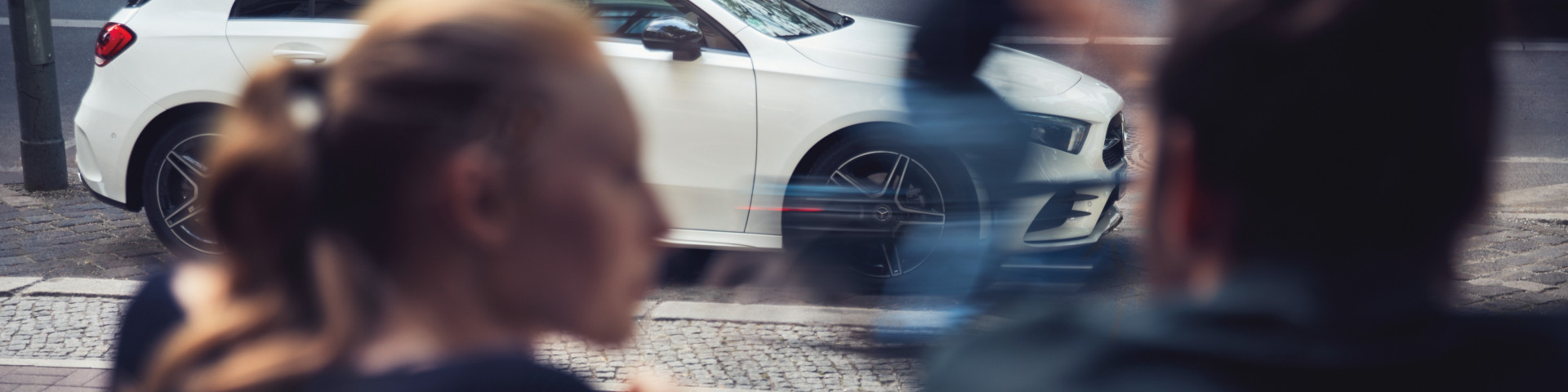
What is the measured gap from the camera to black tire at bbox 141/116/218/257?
5.18 m

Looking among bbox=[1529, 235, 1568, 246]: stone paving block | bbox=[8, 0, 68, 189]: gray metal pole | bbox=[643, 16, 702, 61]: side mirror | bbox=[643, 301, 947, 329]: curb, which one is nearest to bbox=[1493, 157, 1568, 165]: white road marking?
bbox=[1529, 235, 1568, 246]: stone paving block

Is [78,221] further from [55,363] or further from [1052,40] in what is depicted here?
[1052,40]

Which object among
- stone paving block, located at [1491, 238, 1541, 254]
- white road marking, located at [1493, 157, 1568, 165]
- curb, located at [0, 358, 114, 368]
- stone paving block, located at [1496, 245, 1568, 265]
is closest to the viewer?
curb, located at [0, 358, 114, 368]

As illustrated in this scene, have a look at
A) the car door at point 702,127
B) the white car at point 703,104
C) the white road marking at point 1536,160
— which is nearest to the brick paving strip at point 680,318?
the white car at point 703,104

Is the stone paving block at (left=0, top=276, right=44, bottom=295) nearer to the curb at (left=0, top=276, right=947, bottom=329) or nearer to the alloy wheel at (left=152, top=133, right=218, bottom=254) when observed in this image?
the curb at (left=0, top=276, right=947, bottom=329)

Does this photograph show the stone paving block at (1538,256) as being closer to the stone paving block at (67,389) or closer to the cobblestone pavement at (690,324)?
the cobblestone pavement at (690,324)

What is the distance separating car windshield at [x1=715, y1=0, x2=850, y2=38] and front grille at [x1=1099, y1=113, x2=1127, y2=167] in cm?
133

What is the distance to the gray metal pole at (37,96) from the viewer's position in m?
6.44

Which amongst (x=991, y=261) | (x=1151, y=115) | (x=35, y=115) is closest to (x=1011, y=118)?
(x=991, y=261)

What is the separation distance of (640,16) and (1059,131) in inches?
70.5

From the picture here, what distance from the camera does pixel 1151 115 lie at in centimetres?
106

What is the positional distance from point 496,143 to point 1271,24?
1.97 ft

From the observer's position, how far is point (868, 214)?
4.50 metres

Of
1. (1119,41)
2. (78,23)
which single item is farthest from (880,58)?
(78,23)
